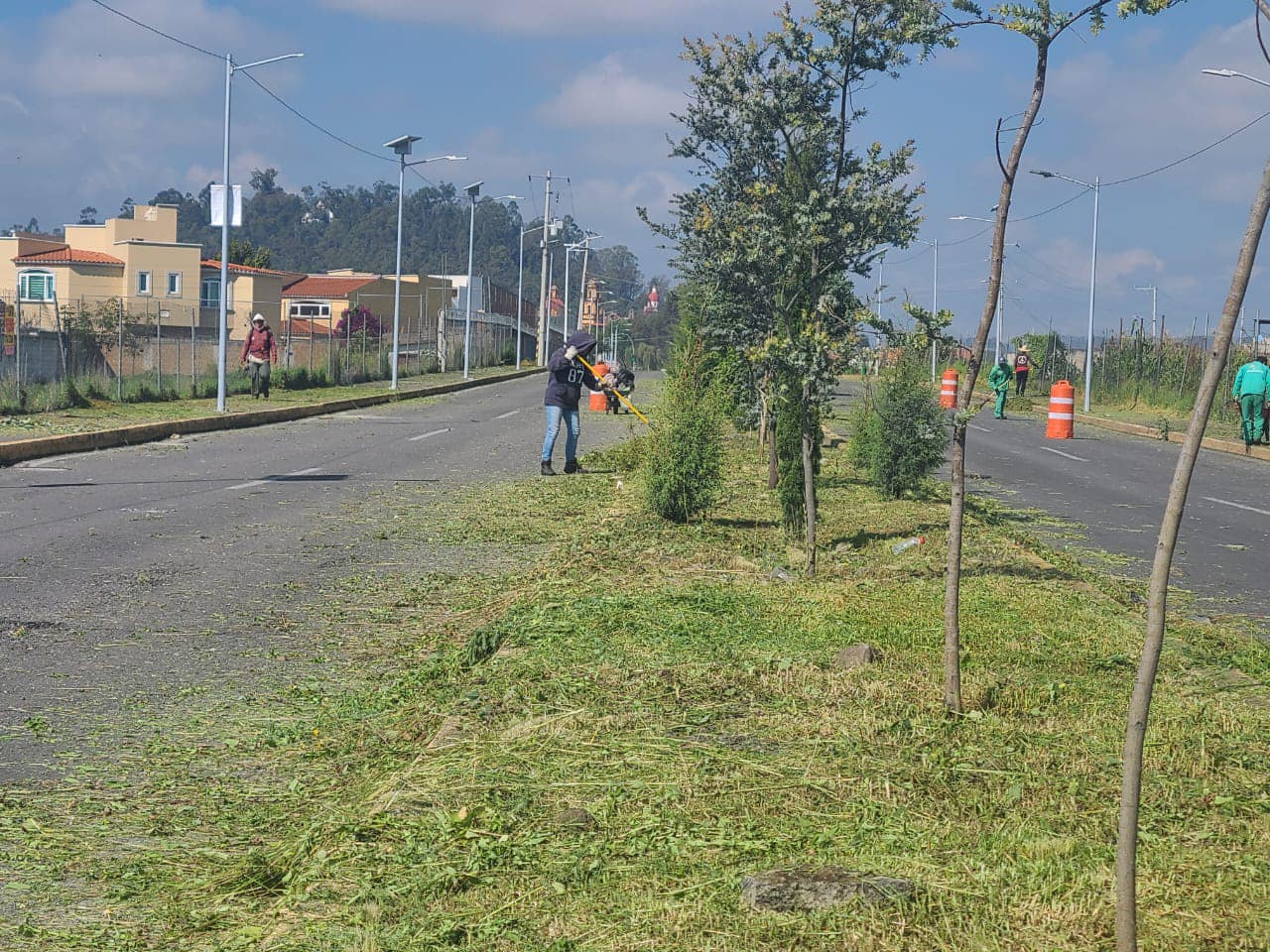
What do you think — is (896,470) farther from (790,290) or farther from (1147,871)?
(1147,871)

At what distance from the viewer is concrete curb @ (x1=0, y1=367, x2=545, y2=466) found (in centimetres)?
1692

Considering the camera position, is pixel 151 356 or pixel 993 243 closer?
pixel 993 243

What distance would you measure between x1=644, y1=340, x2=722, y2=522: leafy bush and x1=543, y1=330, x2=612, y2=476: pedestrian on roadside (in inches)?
178

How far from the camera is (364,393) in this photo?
33.9m

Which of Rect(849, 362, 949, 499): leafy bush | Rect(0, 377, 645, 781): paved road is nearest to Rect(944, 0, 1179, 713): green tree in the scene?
Rect(0, 377, 645, 781): paved road

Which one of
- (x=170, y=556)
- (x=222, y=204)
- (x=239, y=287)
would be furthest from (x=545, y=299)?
(x=170, y=556)

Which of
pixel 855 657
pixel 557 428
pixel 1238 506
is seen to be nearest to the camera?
pixel 855 657

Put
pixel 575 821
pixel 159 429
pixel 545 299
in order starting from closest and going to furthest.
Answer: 1. pixel 575 821
2. pixel 159 429
3. pixel 545 299

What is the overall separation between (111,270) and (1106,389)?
202 ft

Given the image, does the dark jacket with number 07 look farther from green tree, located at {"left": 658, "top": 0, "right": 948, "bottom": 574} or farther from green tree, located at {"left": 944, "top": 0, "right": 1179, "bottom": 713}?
green tree, located at {"left": 944, "top": 0, "right": 1179, "bottom": 713}

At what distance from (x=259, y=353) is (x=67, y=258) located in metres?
60.0

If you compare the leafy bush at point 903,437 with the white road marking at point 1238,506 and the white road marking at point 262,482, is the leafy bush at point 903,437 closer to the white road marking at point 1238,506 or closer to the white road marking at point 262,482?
the white road marking at point 1238,506

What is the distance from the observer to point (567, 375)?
16.3 m

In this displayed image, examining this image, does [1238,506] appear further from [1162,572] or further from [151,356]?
[151,356]
